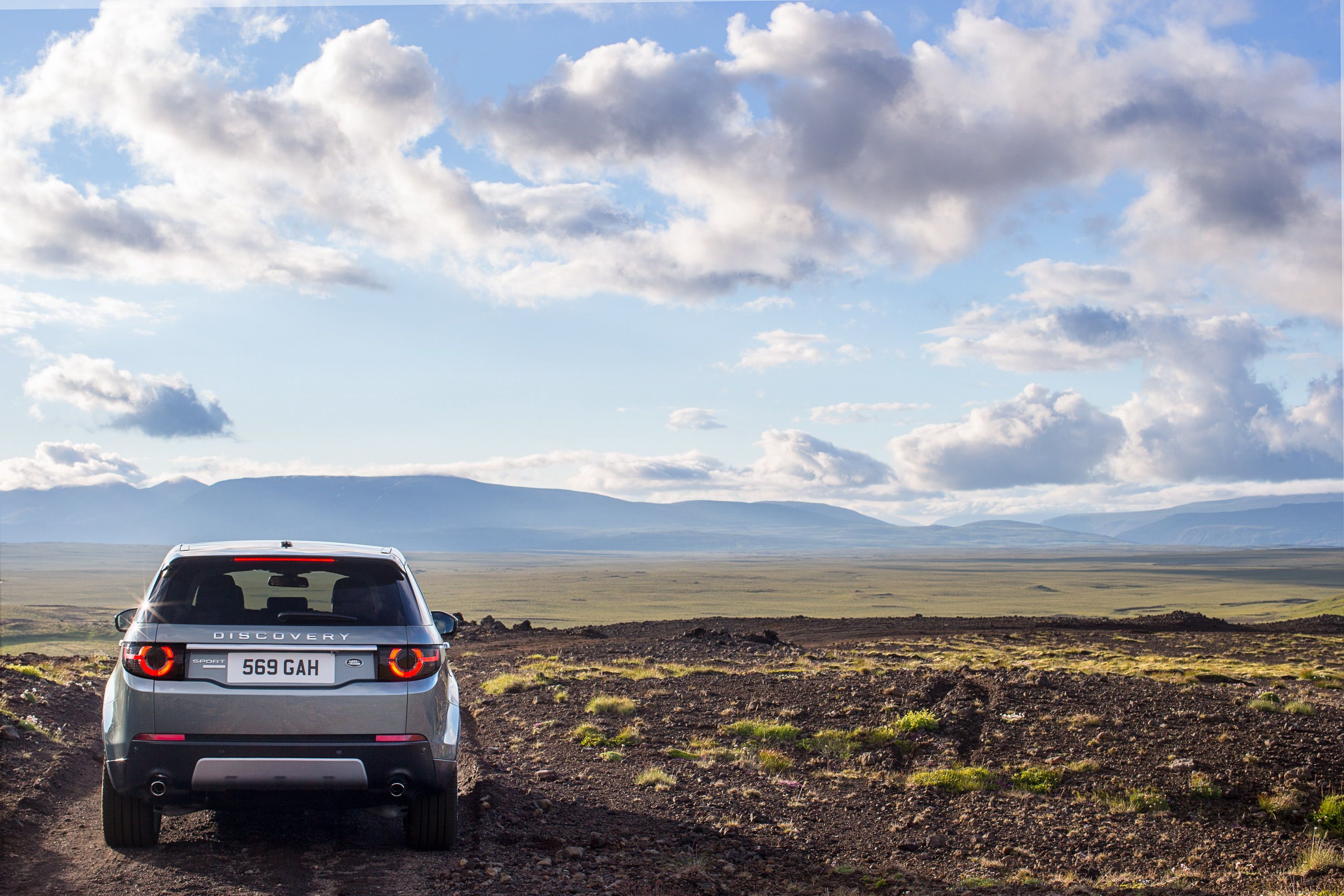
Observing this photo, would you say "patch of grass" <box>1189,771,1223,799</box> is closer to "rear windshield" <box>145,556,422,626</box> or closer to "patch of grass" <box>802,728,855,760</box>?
"patch of grass" <box>802,728,855,760</box>

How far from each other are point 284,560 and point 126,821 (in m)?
2.30

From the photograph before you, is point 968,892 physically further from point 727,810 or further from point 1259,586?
point 1259,586

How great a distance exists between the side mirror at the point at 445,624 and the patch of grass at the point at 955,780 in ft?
17.7

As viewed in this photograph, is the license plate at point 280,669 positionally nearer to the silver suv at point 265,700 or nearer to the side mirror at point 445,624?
the silver suv at point 265,700

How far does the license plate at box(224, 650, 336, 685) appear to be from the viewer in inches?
266

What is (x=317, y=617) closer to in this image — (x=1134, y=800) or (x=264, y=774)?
(x=264, y=774)

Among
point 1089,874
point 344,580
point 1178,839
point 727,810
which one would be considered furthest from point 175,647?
point 1178,839

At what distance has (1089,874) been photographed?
305 inches

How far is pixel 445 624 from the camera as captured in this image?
820 cm

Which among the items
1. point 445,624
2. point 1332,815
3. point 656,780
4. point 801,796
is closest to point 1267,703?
point 1332,815

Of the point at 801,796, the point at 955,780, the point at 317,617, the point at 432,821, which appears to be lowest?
the point at 801,796

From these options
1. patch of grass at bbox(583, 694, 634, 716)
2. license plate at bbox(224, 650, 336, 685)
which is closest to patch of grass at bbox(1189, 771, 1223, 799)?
patch of grass at bbox(583, 694, 634, 716)

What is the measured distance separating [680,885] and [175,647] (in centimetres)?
397

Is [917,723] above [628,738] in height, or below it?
above
